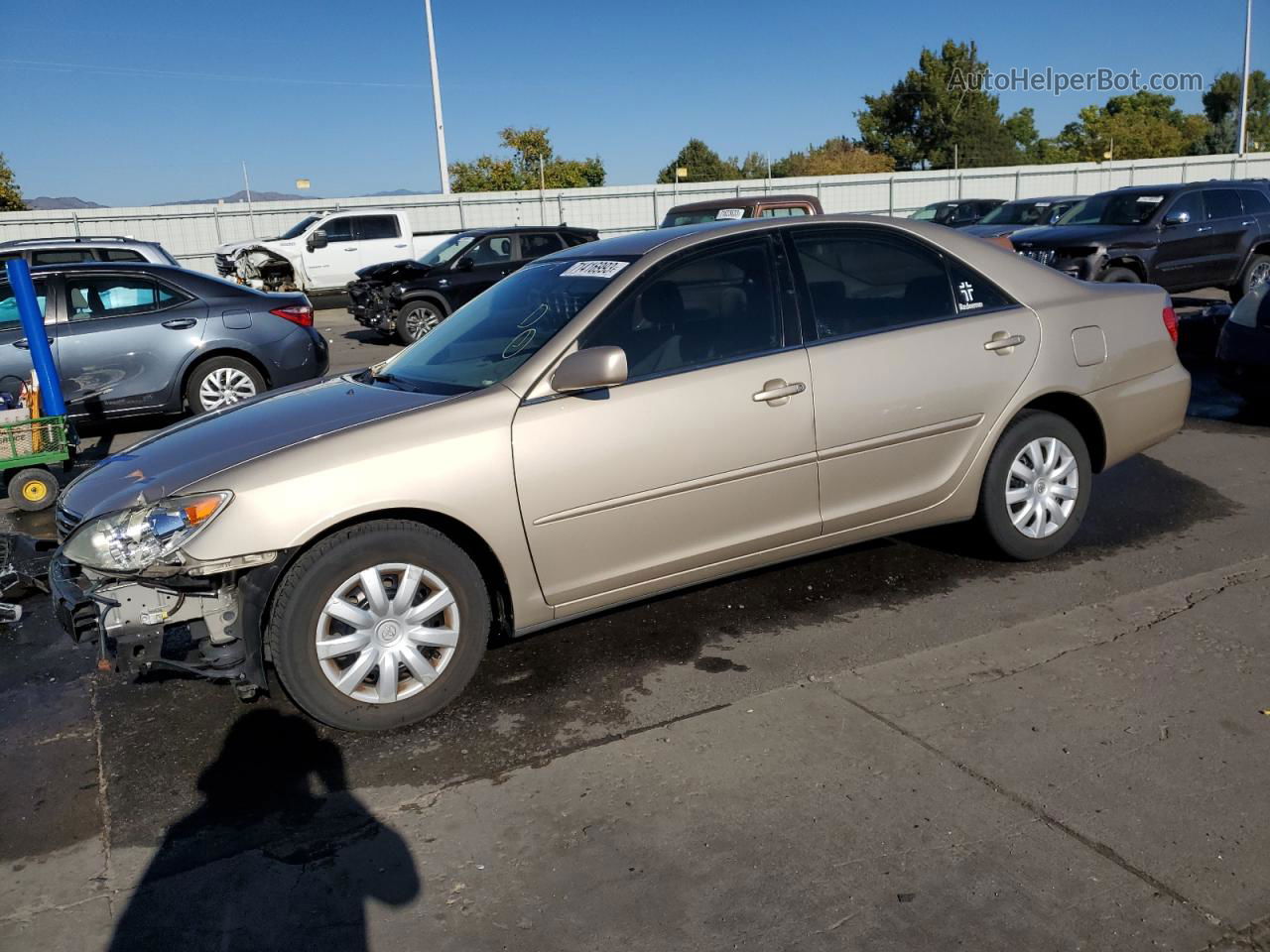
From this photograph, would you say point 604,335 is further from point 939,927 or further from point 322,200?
point 322,200

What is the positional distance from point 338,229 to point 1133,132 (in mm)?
67553

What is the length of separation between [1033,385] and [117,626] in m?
3.87

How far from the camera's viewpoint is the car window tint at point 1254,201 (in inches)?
590

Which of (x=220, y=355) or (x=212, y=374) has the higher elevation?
Answer: (x=220, y=355)

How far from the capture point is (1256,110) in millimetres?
90812

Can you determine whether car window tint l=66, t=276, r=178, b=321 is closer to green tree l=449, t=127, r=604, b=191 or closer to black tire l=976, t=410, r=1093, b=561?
black tire l=976, t=410, r=1093, b=561

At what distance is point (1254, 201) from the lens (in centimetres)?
1508

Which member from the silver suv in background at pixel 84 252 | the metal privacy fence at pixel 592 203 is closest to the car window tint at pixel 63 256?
the silver suv in background at pixel 84 252

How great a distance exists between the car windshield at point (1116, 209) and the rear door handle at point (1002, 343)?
36.7 ft

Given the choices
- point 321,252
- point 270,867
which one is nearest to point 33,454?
point 270,867

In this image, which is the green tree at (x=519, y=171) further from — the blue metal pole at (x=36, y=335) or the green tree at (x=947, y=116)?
the blue metal pole at (x=36, y=335)

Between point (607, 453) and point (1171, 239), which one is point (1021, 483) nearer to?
point (607, 453)

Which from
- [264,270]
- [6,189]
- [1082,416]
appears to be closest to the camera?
[1082,416]

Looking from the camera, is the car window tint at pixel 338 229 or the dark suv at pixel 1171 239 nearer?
the dark suv at pixel 1171 239
